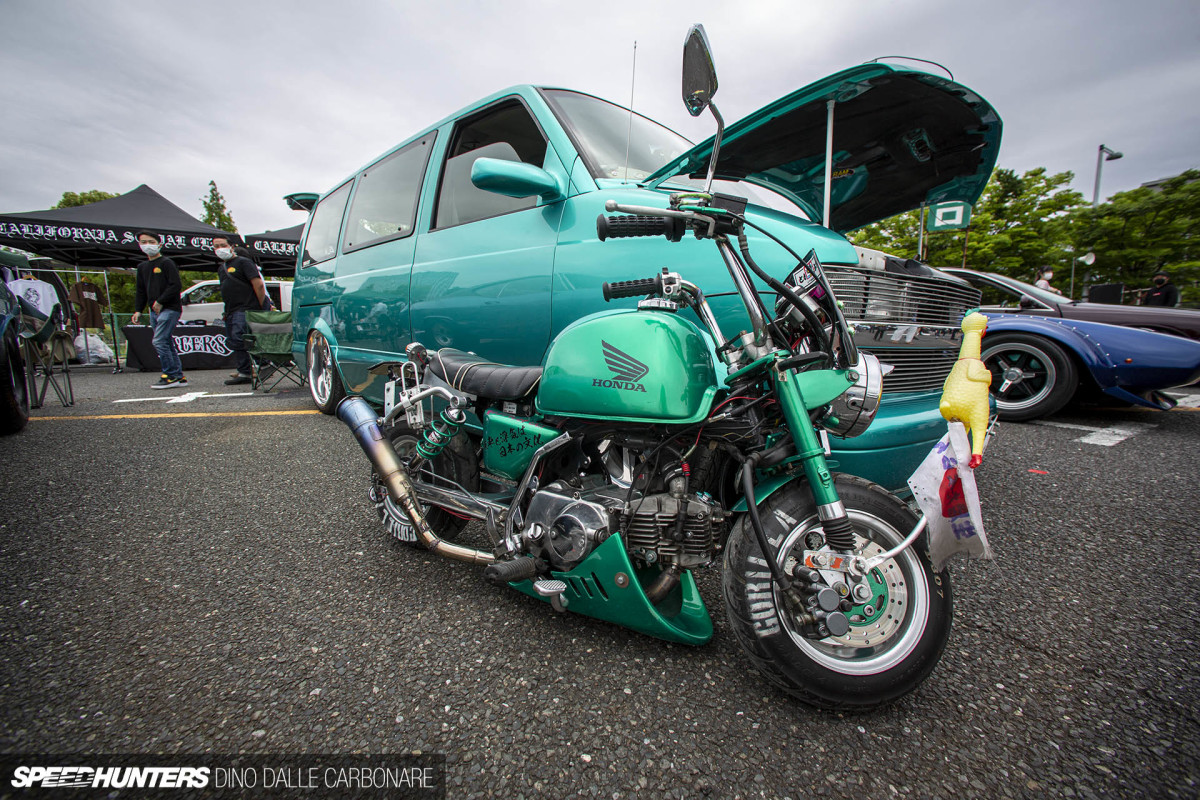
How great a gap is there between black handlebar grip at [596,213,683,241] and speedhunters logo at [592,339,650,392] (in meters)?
0.31

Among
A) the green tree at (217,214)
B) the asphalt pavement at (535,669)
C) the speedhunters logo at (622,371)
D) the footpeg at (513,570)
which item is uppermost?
the green tree at (217,214)

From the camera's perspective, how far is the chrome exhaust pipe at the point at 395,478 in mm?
1720

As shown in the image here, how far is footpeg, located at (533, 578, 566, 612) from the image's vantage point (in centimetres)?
150

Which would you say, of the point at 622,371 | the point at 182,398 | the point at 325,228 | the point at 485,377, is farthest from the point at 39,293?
the point at 622,371

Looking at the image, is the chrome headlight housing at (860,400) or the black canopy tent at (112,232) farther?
the black canopy tent at (112,232)

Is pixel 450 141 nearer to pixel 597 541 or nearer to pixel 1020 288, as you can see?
pixel 597 541

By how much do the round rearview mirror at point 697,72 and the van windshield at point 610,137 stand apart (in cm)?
96

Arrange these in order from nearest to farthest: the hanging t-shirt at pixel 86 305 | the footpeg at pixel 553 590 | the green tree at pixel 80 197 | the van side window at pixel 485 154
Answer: the footpeg at pixel 553 590 < the van side window at pixel 485 154 < the hanging t-shirt at pixel 86 305 < the green tree at pixel 80 197

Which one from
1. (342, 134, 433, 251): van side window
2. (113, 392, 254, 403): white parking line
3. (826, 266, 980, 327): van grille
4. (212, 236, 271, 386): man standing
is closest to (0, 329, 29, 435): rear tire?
(113, 392, 254, 403): white parking line

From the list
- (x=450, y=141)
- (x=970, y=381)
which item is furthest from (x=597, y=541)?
(x=450, y=141)

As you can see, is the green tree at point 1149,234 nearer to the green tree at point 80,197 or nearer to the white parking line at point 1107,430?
the white parking line at point 1107,430

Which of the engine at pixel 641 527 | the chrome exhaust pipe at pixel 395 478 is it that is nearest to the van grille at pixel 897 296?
the engine at pixel 641 527

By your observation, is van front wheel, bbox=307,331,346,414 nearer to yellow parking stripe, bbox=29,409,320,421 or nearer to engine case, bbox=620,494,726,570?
yellow parking stripe, bbox=29,409,320,421

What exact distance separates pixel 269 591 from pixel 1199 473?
16.4ft
